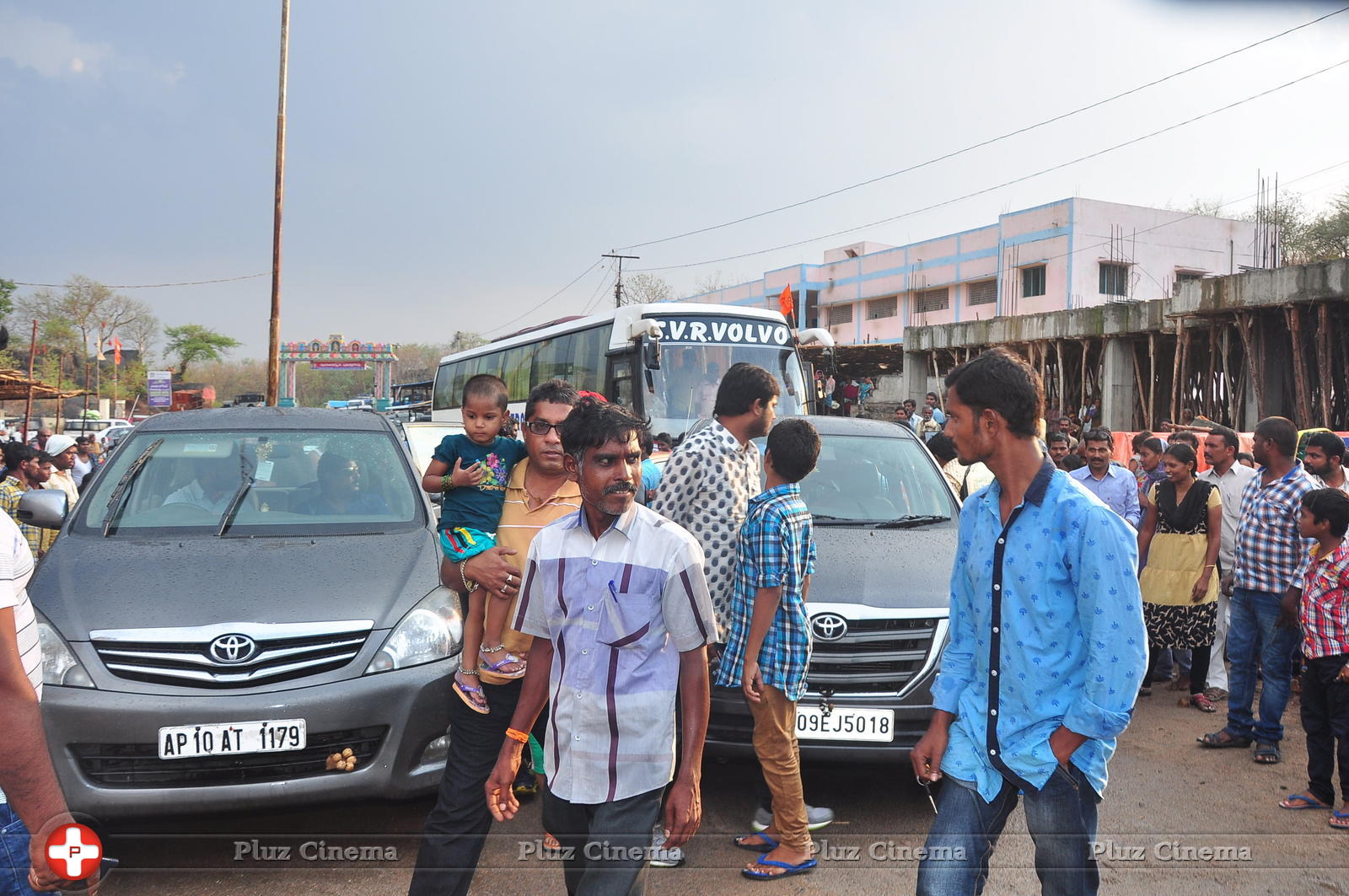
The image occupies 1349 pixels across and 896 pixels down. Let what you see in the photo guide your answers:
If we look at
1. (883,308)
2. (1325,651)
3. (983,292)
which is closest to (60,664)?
(1325,651)

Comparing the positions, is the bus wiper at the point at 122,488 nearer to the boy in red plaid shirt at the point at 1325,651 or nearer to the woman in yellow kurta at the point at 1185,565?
the boy in red plaid shirt at the point at 1325,651

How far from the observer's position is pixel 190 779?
10.8ft

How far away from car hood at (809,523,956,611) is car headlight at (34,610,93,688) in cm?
280

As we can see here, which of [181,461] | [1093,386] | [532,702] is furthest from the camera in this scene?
[1093,386]

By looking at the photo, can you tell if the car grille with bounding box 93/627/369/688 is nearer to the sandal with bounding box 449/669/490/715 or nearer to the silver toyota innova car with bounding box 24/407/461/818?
the silver toyota innova car with bounding box 24/407/461/818

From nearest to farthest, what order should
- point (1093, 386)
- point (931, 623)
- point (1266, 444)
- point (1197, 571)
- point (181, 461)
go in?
point (931, 623)
point (181, 461)
point (1266, 444)
point (1197, 571)
point (1093, 386)

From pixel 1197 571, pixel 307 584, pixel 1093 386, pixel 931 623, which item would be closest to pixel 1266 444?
pixel 1197 571

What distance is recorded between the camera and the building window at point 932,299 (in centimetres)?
3762

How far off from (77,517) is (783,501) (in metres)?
3.19

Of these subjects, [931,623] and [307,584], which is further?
[931,623]

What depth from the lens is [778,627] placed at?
3398 millimetres

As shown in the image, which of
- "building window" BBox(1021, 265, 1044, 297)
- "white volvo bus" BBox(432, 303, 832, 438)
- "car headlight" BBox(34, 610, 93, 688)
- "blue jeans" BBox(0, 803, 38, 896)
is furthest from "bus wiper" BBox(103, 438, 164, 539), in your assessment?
"building window" BBox(1021, 265, 1044, 297)

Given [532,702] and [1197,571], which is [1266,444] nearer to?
[1197,571]

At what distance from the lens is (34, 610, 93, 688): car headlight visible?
332cm
